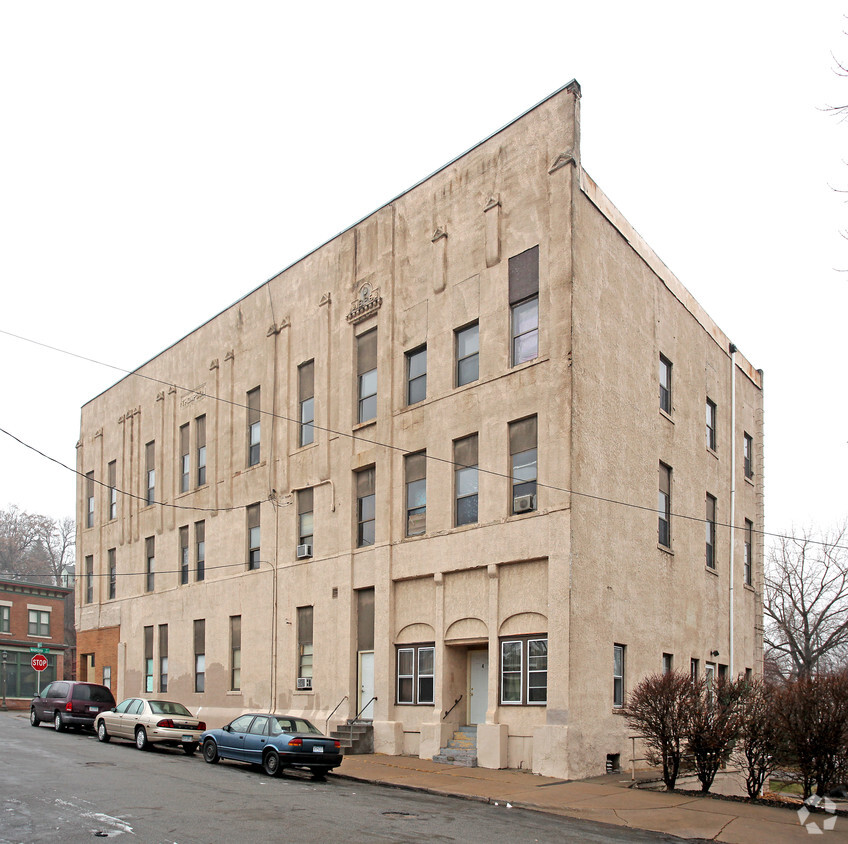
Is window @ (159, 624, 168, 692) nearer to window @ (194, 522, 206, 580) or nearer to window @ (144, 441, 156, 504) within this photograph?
window @ (194, 522, 206, 580)

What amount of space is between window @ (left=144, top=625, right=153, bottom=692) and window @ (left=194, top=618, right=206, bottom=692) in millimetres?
4180

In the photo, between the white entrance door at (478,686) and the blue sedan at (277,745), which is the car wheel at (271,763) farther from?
the white entrance door at (478,686)

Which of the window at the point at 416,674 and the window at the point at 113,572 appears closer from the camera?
the window at the point at 416,674

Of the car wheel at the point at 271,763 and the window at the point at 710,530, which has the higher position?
the window at the point at 710,530

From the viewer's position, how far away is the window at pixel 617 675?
22.8 m

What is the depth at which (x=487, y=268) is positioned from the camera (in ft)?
Result: 81.6

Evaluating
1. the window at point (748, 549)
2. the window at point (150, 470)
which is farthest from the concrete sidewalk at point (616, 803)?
the window at point (150, 470)

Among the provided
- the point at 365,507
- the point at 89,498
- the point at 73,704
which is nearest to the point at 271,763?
the point at 365,507

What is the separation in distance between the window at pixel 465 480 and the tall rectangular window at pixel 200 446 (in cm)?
1479

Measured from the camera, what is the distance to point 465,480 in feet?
81.4

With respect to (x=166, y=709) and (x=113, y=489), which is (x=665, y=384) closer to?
(x=166, y=709)

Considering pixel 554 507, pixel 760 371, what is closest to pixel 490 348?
pixel 554 507

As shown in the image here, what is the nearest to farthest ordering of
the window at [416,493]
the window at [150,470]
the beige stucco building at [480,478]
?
1. the beige stucco building at [480,478]
2. the window at [416,493]
3. the window at [150,470]

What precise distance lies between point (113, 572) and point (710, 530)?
2602 cm
